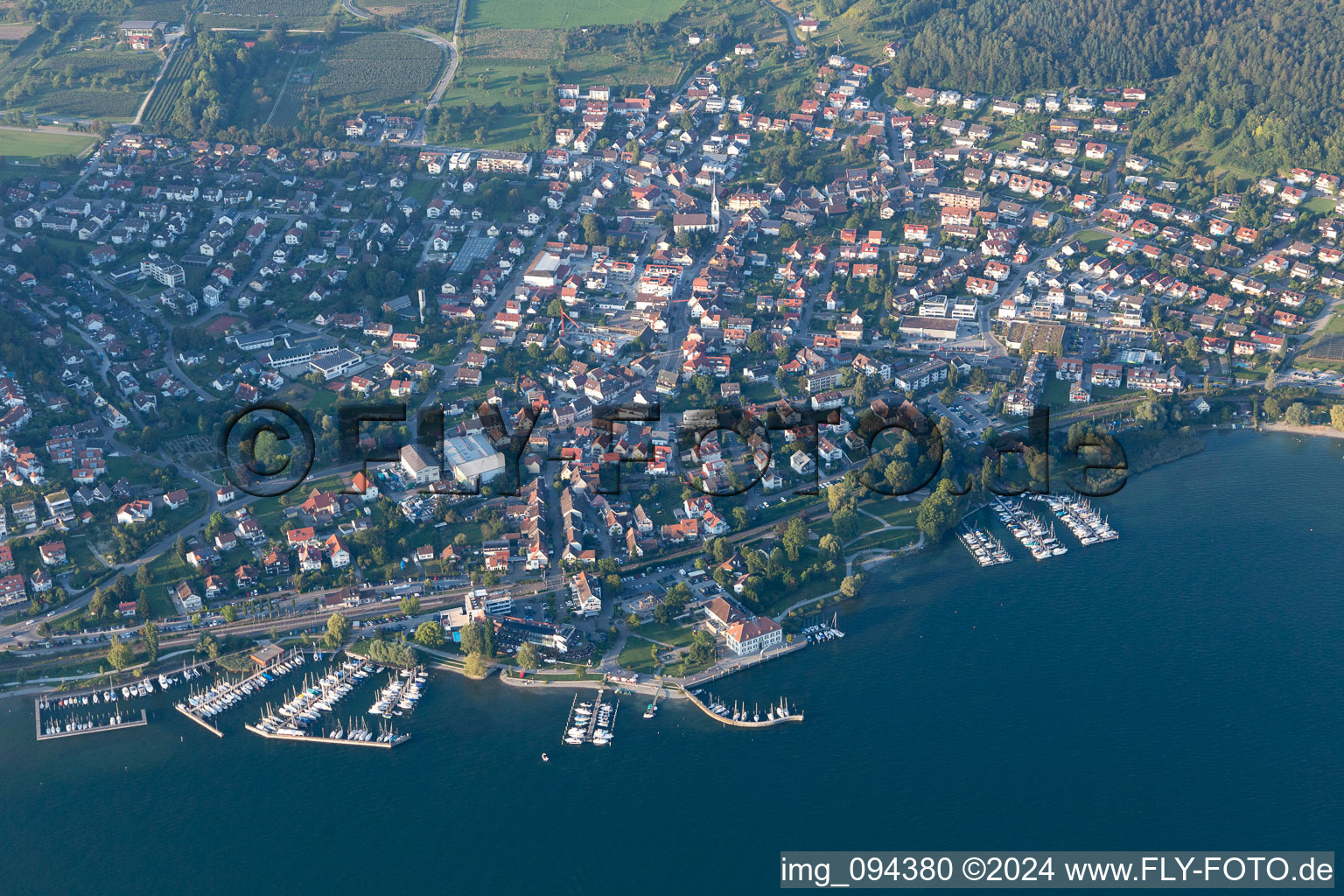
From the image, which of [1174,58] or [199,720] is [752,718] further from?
[1174,58]

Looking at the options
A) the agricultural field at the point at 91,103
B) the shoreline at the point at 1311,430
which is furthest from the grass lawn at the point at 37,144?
the shoreline at the point at 1311,430

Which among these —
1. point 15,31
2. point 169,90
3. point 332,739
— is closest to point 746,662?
point 332,739

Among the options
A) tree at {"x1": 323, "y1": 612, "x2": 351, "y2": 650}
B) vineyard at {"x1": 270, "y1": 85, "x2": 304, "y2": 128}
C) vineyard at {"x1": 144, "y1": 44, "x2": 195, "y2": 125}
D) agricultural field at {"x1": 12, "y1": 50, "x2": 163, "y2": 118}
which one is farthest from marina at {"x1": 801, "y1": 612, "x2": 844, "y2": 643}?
agricultural field at {"x1": 12, "y1": 50, "x2": 163, "y2": 118}

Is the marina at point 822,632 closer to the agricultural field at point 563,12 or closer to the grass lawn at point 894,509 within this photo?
the grass lawn at point 894,509

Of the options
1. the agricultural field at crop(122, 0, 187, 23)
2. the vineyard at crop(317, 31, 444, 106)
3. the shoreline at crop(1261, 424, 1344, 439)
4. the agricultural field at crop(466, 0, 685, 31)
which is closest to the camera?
the shoreline at crop(1261, 424, 1344, 439)

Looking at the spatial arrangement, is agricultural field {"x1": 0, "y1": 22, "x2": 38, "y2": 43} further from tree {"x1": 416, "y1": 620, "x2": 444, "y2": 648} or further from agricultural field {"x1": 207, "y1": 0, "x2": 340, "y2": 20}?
tree {"x1": 416, "y1": 620, "x2": 444, "y2": 648}

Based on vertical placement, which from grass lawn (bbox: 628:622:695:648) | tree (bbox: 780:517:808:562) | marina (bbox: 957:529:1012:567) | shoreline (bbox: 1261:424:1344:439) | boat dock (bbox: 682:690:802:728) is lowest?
boat dock (bbox: 682:690:802:728)

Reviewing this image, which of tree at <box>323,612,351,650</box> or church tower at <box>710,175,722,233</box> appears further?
church tower at <box>710,175,722,233</box>
